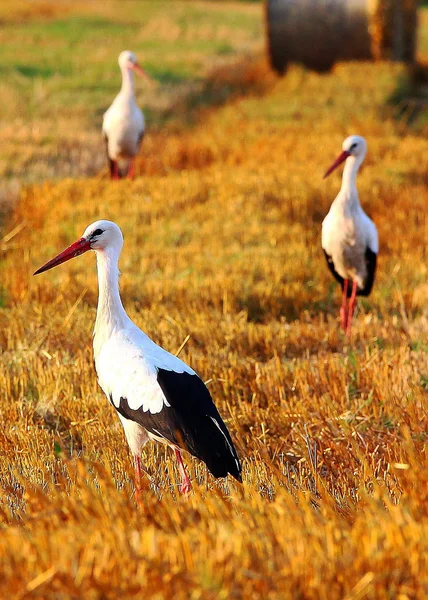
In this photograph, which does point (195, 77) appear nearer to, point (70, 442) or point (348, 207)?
point (348, 207)

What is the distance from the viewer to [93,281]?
689cm

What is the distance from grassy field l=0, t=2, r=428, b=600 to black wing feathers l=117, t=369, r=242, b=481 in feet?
→ 0.40

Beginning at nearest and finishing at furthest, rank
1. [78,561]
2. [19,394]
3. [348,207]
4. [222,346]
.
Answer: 1. [78,561]
2. [19,394]
3. [222,346]
4. [348,207]

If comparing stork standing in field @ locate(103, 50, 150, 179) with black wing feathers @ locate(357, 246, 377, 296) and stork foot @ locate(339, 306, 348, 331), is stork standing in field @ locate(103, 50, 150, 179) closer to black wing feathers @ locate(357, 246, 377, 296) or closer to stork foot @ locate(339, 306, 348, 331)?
black wing feathers @ locate(357, 246, 377, 296)

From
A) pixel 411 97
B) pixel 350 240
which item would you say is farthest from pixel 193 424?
pixel 411 97

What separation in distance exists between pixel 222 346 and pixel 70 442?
4.90 feet

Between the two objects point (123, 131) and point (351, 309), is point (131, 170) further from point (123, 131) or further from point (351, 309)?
point (351, 309)

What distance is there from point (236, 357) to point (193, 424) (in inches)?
74.4

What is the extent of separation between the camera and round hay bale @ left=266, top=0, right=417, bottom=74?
1426 cm

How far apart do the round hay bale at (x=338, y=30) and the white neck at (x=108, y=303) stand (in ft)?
36.2

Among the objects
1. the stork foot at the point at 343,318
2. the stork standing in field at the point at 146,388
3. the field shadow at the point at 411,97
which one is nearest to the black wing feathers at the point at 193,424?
the stork standing in field at the point at 146,388

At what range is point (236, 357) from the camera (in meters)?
5.32

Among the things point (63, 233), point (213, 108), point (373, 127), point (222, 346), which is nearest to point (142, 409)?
point (222, 346)

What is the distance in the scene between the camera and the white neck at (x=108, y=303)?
13.0ft
